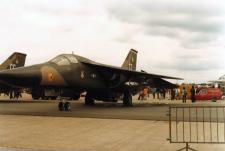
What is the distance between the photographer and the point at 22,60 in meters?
27.1

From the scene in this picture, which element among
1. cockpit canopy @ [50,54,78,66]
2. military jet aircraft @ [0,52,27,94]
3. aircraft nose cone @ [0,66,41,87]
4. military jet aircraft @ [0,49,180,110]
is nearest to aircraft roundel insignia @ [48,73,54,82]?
military jet aircraft @ [0,49,180,110]

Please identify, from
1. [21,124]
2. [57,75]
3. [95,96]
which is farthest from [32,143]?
[95,96]

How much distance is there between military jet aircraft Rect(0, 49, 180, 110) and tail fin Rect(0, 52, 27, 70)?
939cm

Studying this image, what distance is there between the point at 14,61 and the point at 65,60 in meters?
12.8

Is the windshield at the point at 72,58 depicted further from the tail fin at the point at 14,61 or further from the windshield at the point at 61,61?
the tail fin at the point at 14,61

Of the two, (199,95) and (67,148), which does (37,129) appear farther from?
(199,95)

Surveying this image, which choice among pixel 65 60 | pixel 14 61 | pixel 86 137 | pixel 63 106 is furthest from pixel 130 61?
pixel 86 137

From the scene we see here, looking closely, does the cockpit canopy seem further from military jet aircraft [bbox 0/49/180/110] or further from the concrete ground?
the concrete ground

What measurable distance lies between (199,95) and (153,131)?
25665 mm

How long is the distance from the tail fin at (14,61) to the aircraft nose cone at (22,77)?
13.8m

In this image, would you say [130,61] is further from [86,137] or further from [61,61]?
[86,137]

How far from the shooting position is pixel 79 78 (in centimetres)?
1563

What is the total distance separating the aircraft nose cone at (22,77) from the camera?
40.2 feet

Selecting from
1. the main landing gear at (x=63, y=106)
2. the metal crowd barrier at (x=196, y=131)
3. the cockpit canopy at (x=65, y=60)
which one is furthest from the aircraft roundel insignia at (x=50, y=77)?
the metal crowd barrier at (x=196, y=131)
